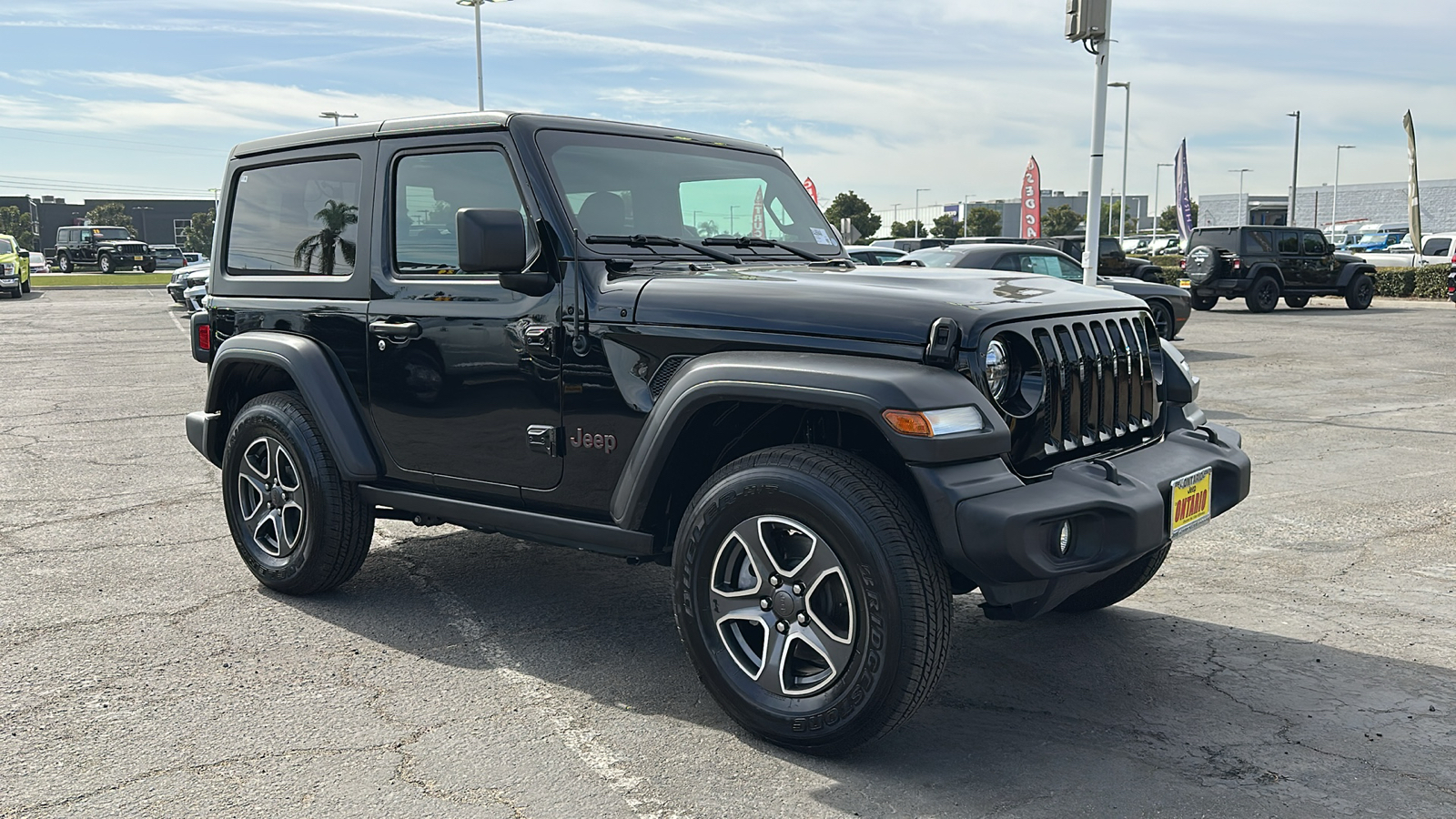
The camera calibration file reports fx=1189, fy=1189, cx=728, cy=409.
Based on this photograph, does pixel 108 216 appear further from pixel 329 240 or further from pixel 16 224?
pixel 329 240

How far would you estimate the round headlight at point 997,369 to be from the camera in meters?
3.38

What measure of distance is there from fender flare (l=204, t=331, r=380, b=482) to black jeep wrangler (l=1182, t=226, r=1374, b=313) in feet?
72.5

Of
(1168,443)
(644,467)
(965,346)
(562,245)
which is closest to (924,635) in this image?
(965,346)

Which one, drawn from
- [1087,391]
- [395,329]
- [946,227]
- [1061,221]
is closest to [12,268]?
[395,329]

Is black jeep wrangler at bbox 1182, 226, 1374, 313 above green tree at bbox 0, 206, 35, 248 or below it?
below

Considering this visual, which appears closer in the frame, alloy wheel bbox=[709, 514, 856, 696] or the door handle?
alloy wheel bbox=[709, 514, 856, 696]

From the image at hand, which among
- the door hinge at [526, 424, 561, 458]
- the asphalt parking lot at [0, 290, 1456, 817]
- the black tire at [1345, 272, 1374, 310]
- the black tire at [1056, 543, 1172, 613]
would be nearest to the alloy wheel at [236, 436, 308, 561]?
the asphalt parking lot at [0, 290, 1456, 817]

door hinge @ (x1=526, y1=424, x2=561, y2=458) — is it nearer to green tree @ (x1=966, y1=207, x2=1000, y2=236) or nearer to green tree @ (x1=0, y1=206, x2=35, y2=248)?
green tree @ (x1=966, y1=207, x2=1000, y2=236)

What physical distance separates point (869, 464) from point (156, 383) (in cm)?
1187

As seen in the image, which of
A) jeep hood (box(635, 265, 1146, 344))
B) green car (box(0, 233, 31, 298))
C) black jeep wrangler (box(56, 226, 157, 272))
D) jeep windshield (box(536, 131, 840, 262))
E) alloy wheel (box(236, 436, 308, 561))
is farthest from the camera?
black jeep wrangler (box(56, 226, 157, 272))

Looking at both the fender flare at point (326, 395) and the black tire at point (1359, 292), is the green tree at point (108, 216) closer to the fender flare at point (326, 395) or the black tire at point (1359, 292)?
the black tire at point (1359, 292)

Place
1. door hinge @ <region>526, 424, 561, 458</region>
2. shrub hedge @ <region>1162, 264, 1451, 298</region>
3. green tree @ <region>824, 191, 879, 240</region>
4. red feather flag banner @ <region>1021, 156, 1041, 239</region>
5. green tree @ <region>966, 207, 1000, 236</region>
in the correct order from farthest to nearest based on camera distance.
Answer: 1. green tree @ <region>966, 207, 1000, 236</region>
2. green tree @ <region>824, 191, 879, 240</region>
3. shrub hedge @ <region>1162, 264, 1451, 298</region>
4. red feather flag banner @ <region>1021, 156, 1041, 239</region>
5. door hinge @ <region>526, 424, 561, 458</region>

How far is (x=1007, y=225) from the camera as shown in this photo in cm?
11381

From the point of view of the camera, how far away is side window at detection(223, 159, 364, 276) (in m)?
4.76
